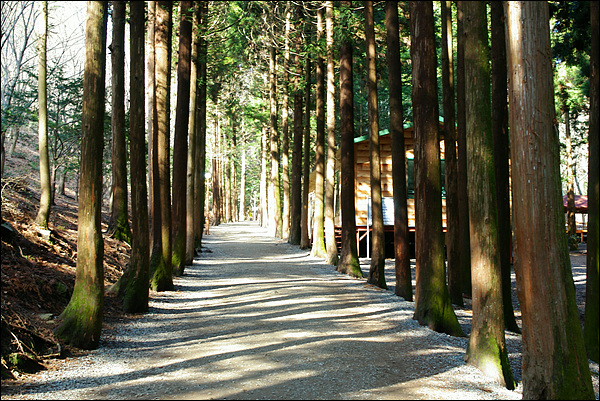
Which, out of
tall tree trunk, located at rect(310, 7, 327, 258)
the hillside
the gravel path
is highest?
tall tree trunk, located at rect(310, 7, 327, 258)

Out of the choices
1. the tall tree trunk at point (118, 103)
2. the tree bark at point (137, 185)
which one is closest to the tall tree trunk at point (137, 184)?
the tree bark at point (137, 185)

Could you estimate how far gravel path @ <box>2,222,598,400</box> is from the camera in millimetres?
5051

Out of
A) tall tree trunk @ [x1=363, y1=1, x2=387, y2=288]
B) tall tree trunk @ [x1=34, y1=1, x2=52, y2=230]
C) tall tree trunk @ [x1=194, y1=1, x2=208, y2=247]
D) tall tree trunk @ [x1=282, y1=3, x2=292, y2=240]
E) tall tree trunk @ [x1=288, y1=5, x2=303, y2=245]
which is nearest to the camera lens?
tall tree trunk @ [x1=34, y1=1, x2=52, y2=230]

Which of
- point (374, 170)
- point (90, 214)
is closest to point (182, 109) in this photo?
point (374, 170)

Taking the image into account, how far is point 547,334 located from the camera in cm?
468

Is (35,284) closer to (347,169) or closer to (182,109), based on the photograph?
(182,109)

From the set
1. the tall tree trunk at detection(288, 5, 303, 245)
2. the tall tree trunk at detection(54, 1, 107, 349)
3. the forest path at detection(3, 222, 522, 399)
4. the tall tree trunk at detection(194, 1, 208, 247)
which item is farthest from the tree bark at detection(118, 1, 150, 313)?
the tall tree trunk at detection(288, 5, 303, 245)

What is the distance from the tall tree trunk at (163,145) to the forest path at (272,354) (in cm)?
63

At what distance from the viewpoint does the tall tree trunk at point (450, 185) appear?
11211 mm

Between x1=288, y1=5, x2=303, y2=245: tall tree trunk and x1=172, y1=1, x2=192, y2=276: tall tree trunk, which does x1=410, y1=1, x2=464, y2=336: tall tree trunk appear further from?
x1=288, y1=5, x2=303, y2=245: tall tree trunk

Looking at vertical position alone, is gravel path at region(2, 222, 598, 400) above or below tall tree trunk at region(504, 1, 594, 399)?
below

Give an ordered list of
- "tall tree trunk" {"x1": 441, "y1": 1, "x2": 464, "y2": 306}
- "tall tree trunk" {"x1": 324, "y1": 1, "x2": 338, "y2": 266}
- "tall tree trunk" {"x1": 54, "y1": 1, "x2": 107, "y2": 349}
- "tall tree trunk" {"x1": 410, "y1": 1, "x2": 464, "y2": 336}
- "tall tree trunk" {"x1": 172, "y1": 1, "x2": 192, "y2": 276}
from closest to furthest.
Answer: "tall tree trunk" {"x1": 54, "y1": 1, "x2": 107, "y2": 349}, "tall tree trunk" {"x1": 410, "y1": 1, "x2": 464, "y2": 336}, "tall tree trunk" {"x1": 441, "y1": 1, "x2": 464, "y2": 306}, "tall tree trunk" {"x1": 172, "y1": 1, "x2": 192, "y2": 276}, "tall tree trunk" {"x1": 324, "y1": 1, "x2": 338, "y2": 266}

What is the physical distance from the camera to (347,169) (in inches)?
614

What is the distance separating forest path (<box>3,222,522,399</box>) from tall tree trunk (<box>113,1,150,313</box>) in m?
0.50
